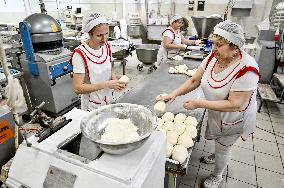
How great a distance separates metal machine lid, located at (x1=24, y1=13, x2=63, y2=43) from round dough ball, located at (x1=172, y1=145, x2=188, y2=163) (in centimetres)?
283

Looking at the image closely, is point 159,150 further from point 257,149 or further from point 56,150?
point 257,149

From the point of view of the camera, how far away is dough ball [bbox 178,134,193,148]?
5.57 feet

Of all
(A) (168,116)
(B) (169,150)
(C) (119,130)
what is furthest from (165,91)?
(C) (119,130)

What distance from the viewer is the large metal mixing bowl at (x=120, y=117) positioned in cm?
102

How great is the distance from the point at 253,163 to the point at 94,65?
2529 mm

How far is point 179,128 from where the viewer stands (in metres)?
→ 1.89

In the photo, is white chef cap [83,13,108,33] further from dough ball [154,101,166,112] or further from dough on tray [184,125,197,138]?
dough on tray [184,125,197,138]

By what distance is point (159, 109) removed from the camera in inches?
78.5

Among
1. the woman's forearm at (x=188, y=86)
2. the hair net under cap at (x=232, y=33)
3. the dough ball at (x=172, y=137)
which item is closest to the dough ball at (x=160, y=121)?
the dough ball at (x=172, y=137)

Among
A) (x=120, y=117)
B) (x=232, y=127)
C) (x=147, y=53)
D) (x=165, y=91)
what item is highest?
(x=120, y=117)

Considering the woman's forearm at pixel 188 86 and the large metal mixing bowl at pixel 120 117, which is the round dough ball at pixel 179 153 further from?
the woman's forearm at pixel 188 86

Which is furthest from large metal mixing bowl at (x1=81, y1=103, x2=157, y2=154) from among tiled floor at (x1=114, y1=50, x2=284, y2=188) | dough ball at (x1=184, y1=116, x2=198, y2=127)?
tiled floor at (x1=114, y1=50, x2=284, y2=188)

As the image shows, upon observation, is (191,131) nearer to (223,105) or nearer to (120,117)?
(223,105)

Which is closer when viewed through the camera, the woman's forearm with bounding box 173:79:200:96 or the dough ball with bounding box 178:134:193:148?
the dough ball with bounding box 178:134:193:148
